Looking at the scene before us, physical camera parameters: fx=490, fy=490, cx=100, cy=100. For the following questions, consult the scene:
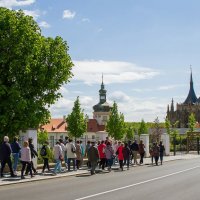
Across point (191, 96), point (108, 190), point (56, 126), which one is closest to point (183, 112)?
point (191, 96)

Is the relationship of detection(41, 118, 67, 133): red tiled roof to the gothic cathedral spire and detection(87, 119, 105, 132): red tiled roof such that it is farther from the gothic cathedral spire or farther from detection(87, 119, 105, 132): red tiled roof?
the gothic cathedral spire

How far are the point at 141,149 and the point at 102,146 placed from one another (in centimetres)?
601

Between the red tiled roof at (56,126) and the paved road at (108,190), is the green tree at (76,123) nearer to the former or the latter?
the red tiled roof at (56,126)

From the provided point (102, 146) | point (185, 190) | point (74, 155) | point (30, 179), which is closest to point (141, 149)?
point (102, 146)

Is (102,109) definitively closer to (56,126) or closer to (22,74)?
(56,126)

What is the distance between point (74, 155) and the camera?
25.5 m

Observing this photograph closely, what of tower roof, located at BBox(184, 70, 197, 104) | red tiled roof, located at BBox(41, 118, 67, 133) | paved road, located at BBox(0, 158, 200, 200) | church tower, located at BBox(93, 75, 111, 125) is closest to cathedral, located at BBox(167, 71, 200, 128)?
tower roof, located at BBox(184, 70, 197, 104)

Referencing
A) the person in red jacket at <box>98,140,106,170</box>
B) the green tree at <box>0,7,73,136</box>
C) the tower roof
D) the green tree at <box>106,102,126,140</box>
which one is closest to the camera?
the person in red jacket at <box>98,140,106,170</box>

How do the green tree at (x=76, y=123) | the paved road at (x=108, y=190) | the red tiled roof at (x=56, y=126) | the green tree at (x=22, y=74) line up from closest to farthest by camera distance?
the paved road at (x=108, y=190) < the green tree at (x=22, y=74) < the green tree at (x=76, y=123) < the red tiled roof at (x=56, y=126)

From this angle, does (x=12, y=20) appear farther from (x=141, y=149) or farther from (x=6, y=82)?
(x=141, y=149)

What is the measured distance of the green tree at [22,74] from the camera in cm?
3144

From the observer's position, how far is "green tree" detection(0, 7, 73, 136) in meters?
31.4

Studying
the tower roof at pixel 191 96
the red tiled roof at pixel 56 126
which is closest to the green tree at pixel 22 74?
the red tiled roof at pixel 56 126

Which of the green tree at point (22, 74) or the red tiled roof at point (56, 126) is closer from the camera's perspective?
the green tree at point (22, 74)
